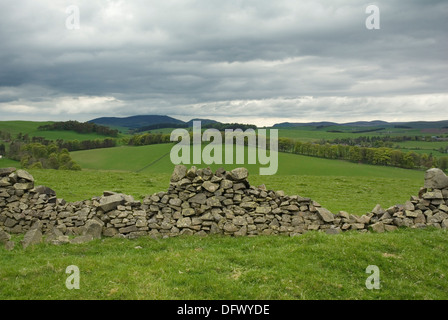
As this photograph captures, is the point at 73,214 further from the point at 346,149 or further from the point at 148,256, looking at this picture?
the point at 346,149

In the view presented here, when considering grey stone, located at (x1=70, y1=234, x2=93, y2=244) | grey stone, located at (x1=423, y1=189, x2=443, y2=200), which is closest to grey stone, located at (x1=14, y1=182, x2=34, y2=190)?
grey stone, located at (x1=70, y1=234, x2=93, y2=244)

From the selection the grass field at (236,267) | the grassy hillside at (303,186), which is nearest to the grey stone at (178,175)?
the grass field at (236,267)

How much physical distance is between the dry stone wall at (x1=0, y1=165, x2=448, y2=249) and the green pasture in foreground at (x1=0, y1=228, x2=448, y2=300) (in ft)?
3.94

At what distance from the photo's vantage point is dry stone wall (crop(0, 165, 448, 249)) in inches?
586

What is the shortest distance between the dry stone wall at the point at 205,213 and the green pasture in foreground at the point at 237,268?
120 cm

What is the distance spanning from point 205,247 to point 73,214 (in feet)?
23.5

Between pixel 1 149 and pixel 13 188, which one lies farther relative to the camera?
pixel 1 149

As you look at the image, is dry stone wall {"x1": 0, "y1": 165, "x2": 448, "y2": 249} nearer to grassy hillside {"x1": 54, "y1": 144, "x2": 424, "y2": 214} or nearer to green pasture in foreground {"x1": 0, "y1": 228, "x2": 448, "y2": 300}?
green pasture in foreground {"x1": 0, "y1": 228, "x2": 448, "y2": 300}

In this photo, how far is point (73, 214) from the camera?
1584 centimetres

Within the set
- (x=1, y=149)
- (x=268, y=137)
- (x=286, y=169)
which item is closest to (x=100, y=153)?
(x=1, y=149)

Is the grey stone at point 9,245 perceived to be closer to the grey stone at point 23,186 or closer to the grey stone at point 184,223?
the grey stone at point 23,186

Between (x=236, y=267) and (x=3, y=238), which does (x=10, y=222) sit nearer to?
(x=3, y=238)

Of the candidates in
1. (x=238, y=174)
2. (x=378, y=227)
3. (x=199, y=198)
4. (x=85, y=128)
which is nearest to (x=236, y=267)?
(x=199, y=198)

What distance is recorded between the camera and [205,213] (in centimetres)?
1527
